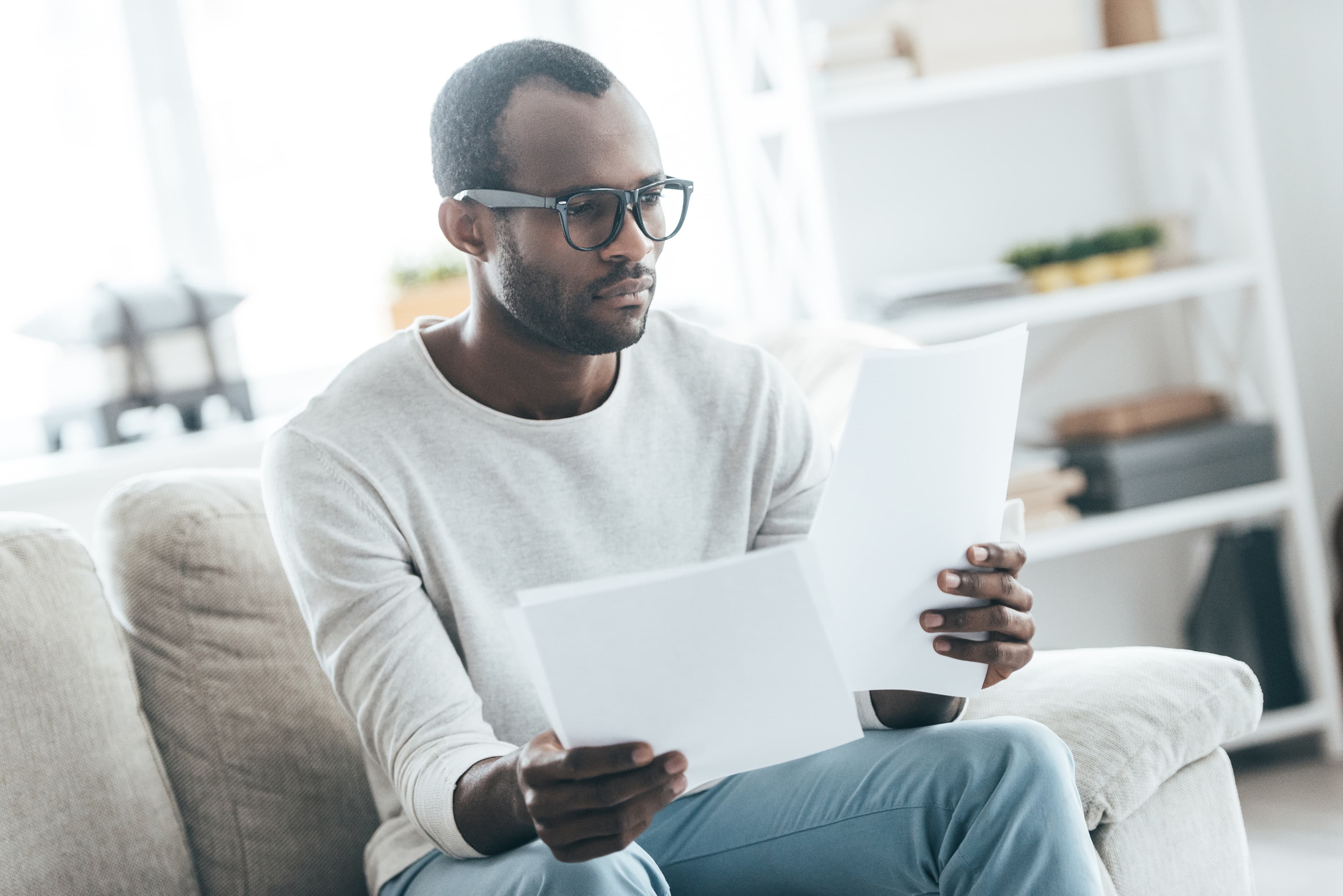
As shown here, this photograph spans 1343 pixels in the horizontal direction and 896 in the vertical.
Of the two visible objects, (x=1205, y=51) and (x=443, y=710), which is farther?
(x=1205, y=51)

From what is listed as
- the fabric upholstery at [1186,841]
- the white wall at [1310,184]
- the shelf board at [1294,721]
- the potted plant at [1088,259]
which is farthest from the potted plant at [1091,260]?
the fabric upholstery at [1186,841]

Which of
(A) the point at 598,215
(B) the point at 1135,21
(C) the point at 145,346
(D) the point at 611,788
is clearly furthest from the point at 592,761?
(B) the point at 1135,21

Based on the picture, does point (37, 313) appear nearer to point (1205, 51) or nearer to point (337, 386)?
point (337, 386)

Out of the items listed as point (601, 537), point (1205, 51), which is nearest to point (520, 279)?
point (601, 537)

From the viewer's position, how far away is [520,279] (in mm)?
1195

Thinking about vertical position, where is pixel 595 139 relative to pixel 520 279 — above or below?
above

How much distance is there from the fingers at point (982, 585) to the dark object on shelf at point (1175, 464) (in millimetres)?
1248

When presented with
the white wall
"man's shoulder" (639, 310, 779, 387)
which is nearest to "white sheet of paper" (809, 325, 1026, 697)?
"man's shoulder" (639, 310, 779, 387)

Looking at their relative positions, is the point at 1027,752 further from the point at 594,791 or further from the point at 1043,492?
the point at 1043,492

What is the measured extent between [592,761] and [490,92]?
0.66 m

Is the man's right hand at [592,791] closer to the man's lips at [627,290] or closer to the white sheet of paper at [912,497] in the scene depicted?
the white sheet of paper at [912,497]

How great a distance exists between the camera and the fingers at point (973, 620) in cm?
100

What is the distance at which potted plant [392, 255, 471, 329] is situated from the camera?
7.21 feet

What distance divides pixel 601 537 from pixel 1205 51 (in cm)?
158
